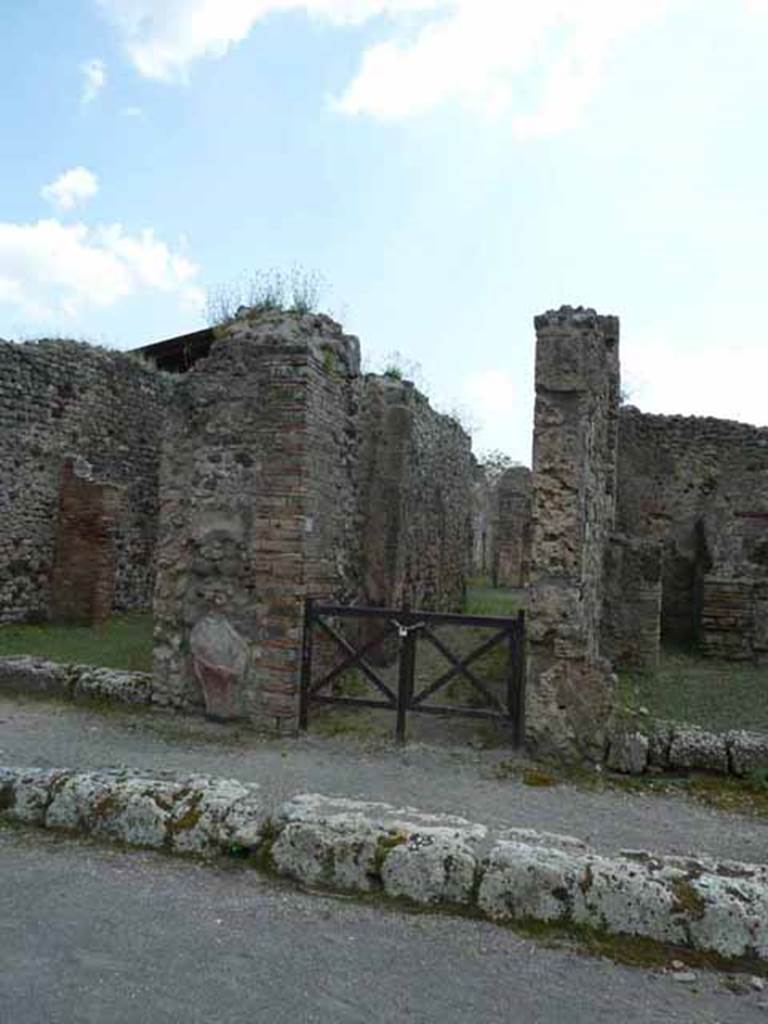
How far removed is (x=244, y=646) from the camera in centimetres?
683

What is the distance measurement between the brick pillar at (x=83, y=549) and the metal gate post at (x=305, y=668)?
22.7 ft

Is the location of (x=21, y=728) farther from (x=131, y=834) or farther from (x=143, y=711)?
(x=131, y=834)

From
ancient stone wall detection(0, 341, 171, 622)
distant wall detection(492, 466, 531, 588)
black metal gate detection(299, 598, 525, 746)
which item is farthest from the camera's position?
distant wall detection(492, 466, 531, 588)

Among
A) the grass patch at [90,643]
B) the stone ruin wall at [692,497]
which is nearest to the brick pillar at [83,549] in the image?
the grass patch at [90,643]

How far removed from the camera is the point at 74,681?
24.6ft

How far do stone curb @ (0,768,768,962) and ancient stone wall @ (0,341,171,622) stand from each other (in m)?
8.69

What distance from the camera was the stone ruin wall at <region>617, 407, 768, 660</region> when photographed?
12.6 metres

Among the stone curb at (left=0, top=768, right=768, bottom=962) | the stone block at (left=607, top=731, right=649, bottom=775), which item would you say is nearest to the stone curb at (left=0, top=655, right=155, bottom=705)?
the stone curb at (left=0, top=768, right=768, bottom=962)

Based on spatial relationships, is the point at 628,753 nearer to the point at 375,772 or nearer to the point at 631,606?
the point at 375,772

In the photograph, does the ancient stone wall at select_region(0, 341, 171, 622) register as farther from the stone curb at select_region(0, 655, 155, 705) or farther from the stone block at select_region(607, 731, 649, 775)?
the stone block at select_region(607, 731, 649, 775)

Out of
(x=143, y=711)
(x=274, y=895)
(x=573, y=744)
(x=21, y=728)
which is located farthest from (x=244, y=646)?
(x=274, y=895)

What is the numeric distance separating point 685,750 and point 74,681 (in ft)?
17.5

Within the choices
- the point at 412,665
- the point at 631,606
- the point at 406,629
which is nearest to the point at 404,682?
the point at 412,665

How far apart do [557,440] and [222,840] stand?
12.7 feet
